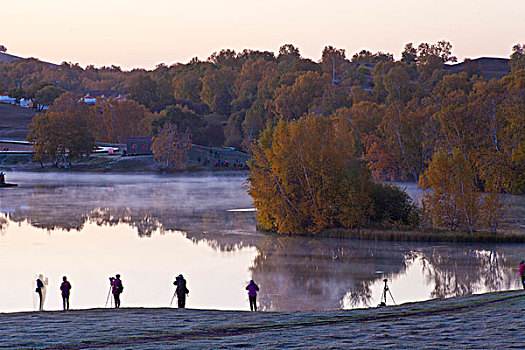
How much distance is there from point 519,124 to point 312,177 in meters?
39.2

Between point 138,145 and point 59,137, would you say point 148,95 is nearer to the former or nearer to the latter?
point 138,145

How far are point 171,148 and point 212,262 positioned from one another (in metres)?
83.9

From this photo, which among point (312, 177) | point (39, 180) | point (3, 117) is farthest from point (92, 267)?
point (3, 117)

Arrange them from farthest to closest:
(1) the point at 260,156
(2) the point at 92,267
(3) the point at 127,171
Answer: (3) the point at 127,171 < (1) the point at 260,156 < (2) the point at 92,267

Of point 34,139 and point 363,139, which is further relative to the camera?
point 34,139

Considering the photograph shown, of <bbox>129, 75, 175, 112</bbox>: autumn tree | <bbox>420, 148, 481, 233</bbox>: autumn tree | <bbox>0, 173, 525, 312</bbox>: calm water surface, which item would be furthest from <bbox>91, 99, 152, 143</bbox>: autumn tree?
<bbox>420, 148, 481, 233</bbox>: autumn tree

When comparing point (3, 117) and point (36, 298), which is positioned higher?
point (3, 117)

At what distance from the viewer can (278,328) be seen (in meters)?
19.4

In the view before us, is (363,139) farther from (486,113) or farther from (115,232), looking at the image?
(115,232)

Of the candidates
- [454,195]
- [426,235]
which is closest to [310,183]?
[426,235]

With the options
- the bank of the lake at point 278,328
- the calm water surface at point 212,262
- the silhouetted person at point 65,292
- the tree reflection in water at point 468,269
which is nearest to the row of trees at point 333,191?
the calm water surface at point 212,262

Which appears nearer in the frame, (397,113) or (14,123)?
(397,113)

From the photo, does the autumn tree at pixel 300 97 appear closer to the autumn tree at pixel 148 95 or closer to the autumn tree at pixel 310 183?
the autumn tree at pixel 148 95

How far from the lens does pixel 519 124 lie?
80.0 m
